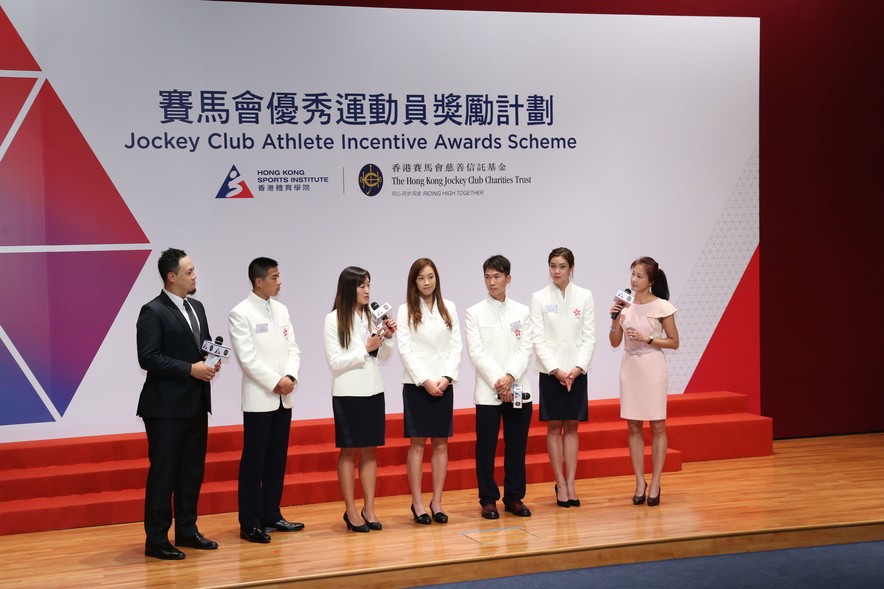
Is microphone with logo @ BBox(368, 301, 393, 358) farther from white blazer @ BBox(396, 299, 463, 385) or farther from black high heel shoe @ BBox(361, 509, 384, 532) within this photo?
black high heel shoe @ BBox(361, 509, 384, 532)

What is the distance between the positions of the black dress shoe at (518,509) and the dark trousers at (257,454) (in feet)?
4.30

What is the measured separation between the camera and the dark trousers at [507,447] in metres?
5.79

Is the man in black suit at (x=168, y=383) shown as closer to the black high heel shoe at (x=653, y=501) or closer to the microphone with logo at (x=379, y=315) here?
the microphone with logo at (x=379, y=315)

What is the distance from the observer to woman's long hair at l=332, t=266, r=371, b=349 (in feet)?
17.9

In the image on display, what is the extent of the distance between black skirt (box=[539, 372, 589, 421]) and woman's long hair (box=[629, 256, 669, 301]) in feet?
2.21

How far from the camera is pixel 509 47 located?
7.38 metres

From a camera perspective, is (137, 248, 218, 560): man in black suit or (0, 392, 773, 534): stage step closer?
(137, 248, 218, 560): man in black suit

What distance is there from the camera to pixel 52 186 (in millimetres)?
6500

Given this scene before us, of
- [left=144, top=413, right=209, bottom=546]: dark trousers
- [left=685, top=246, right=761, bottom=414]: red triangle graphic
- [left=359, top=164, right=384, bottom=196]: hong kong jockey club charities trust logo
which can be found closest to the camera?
[left=144, top=413, right=209, bottom=546]: dark trousers

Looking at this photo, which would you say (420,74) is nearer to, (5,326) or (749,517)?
(5,326)

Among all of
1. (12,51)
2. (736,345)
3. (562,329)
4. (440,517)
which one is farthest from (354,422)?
(736,345)

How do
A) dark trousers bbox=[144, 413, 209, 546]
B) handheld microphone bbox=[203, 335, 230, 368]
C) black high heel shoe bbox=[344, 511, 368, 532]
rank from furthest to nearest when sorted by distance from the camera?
black high heel shoe bbox=[344, 511, 368, 532] < dark trousers bbox=[144, 413, 209, 546] < handheld microphone bbox=[203, 335, 230, 368]

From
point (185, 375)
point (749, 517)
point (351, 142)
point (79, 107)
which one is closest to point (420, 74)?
point (351, 142)

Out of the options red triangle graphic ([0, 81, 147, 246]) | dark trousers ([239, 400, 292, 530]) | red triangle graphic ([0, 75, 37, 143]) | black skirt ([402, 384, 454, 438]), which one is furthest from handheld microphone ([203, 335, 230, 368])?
red triangle graphic ([0, 75, 37, 143])
